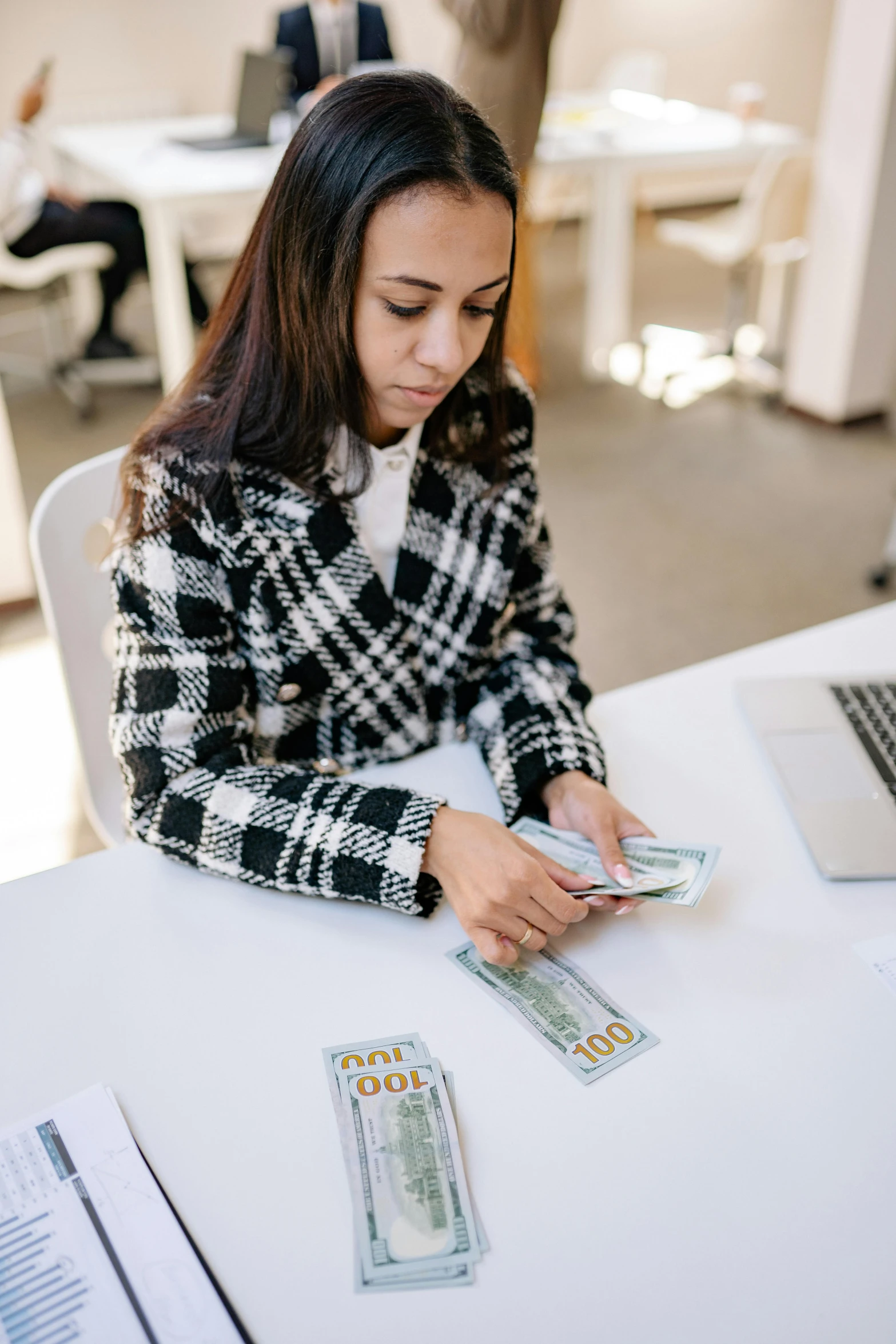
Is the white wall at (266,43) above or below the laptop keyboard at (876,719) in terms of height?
above

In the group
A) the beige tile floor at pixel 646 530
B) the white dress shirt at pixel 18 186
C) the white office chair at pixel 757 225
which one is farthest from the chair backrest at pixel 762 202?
the white dress shirt at pixel 18 186

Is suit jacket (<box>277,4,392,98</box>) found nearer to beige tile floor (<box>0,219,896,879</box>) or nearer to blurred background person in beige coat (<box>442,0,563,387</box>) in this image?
beige tile floor (<box>0,219,896,879</box>)

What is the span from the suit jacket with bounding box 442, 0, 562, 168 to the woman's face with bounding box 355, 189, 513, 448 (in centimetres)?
234

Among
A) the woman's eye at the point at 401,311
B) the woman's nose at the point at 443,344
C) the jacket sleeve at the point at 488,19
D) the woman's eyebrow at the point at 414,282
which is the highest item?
the jacket sleeve at the point at 488,19

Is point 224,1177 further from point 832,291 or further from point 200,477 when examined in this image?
point 832,291

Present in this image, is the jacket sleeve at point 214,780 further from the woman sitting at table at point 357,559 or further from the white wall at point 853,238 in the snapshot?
the white wall at point 853,238

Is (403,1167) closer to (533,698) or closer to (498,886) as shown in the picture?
(498,886)

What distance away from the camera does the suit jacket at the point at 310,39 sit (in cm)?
487

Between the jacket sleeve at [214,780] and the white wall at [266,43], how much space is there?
3968 mm

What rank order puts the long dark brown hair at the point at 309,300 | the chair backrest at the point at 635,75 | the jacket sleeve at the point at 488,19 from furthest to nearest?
the chair backrest at the point at 635,75, the jacket sleeve at the point at 488,19, the long dark brown hair at the point at 309,300

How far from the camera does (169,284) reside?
3.57 metres

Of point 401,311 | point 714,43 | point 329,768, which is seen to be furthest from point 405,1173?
point 714,43

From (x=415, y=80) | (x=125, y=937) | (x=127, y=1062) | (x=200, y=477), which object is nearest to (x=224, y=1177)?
(x=127, y=1062)

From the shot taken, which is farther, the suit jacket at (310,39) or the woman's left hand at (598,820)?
the suit jacket at (310,39)
